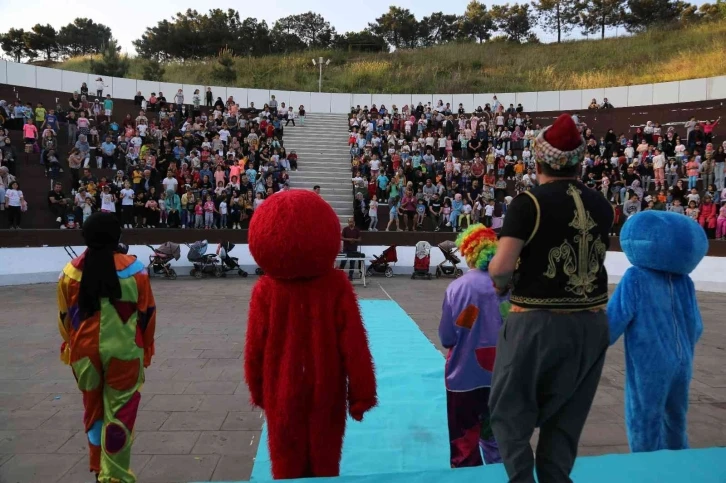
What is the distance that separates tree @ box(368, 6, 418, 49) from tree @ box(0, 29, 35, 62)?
99.9 ft

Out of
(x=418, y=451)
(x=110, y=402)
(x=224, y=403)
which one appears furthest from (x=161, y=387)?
(x=418, y=451)

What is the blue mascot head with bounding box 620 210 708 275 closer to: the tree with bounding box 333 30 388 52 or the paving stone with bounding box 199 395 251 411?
the paving stone with bounding box 199 395 251 411

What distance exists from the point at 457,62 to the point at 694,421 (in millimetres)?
→ 39434

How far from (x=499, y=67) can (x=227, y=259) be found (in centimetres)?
3002

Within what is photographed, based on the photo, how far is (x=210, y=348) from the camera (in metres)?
7.39

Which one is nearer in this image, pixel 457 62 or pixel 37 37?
pixel 457 62

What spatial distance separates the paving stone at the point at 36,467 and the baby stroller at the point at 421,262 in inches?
487

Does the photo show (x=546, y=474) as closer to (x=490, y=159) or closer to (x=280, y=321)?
(x=280, y=321)

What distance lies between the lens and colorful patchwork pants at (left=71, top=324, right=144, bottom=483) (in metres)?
3.41

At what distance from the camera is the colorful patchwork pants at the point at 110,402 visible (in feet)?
11.2

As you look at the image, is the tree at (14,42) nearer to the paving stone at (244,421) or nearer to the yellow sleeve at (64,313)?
the paving stone at (244,421)

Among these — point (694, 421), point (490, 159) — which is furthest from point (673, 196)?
point (694, 421)

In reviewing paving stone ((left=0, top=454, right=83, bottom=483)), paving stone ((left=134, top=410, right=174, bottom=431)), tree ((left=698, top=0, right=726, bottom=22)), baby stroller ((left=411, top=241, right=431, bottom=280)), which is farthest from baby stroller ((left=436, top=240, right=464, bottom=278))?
tree ((left=698, top=0, right=726, bottom=22))

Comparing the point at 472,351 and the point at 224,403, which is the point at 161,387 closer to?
the point at 224,403
